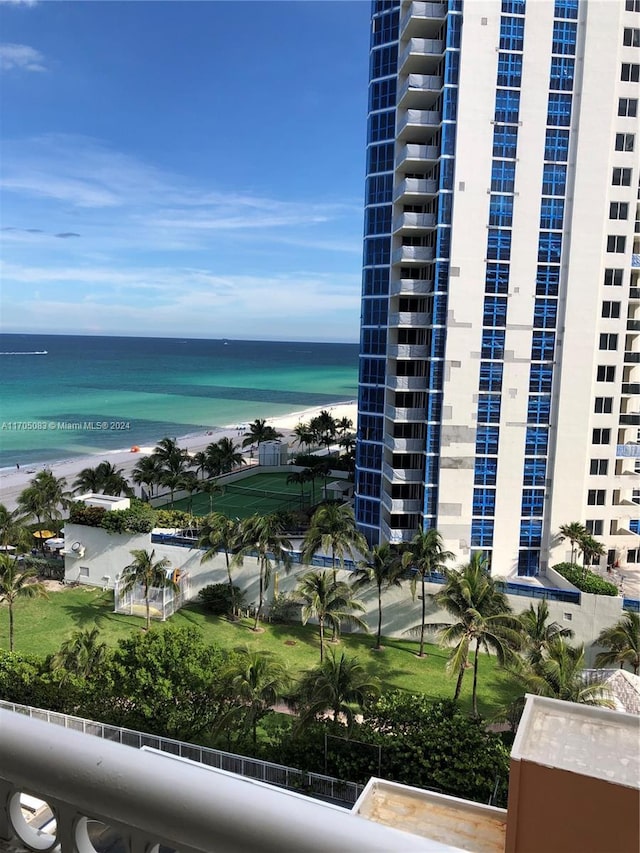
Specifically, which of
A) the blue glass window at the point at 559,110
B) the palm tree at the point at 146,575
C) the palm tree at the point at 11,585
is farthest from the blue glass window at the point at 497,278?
the palm tree at the point at 11,585

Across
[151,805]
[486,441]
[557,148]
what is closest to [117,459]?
[486,441]

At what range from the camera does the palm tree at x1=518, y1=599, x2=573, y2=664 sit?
1820 centimetres

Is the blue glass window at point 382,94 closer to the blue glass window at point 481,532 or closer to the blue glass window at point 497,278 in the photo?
the blue glass window at point 497,278

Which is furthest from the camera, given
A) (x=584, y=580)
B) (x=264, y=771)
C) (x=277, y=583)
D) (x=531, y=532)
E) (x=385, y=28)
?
(x=385, y=28)

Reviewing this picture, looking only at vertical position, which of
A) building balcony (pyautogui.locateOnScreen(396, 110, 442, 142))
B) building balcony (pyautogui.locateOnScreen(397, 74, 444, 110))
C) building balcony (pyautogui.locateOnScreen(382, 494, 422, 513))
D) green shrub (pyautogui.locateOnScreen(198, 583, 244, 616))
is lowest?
green shrub (pyautogui.locateOnScreen(198, 583, 244, 616))

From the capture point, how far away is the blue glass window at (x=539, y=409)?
28078 millimetres

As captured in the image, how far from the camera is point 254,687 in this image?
A: 50.2ft

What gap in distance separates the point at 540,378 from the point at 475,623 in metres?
13.5

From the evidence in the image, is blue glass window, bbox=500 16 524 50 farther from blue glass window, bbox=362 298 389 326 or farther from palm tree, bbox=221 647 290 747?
palm tree, bbox=221 647 290 747

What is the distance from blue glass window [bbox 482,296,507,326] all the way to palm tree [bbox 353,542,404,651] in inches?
430

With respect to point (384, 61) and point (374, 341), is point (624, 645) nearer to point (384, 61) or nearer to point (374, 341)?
point (374, 341)

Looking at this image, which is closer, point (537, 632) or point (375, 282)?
point (537, 632)

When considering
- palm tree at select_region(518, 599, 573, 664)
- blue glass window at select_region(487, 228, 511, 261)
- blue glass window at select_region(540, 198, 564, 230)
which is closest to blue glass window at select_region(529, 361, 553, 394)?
blue glass window at select_region(487, 228, 511, 261)

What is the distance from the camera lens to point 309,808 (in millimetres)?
1693
